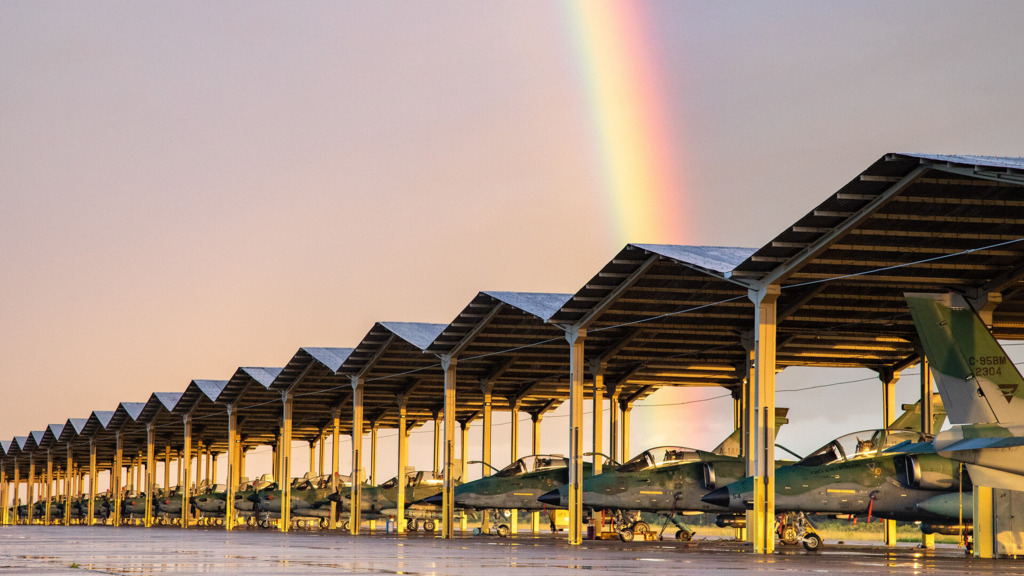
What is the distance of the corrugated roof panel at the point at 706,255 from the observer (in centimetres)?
2564

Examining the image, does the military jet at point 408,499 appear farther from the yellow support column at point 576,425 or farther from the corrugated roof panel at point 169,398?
the yellow support column at point 576,425

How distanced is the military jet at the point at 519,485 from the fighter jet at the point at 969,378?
19.9m

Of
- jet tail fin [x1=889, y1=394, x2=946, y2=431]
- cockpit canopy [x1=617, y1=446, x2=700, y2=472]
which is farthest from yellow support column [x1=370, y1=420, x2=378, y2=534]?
jet tail fin [x1=889, y1=394, x2=946, y2=431]

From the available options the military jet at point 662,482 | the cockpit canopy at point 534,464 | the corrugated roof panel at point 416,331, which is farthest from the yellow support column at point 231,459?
the military jet at point 662,482

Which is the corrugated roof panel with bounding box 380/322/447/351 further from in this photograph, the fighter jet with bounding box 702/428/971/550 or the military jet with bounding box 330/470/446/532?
the fighter jet with bounding box 702/428/971/550

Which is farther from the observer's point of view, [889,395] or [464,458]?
[464,458]

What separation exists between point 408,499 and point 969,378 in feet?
114

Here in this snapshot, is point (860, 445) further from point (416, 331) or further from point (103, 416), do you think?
point (103, 416)

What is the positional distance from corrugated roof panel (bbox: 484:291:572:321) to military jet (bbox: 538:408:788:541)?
16.1 feet

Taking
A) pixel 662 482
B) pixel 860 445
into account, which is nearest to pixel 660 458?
pixel 662 482

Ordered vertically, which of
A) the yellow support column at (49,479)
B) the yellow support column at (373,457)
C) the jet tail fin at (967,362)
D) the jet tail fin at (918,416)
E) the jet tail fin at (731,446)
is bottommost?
the yellow support column at (49,479)

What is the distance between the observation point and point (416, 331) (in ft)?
133

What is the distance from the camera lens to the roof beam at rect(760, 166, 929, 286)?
2055 centimetres

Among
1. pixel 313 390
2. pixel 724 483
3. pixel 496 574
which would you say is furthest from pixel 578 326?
pixel 313 390
